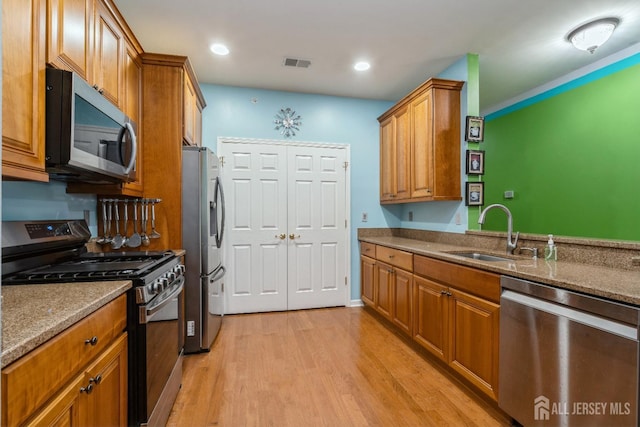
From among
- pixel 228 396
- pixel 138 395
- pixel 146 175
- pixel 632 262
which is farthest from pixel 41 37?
pixel 632 262

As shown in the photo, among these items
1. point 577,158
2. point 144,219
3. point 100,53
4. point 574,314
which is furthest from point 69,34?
point 577,158

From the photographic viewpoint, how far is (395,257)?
3.07 m

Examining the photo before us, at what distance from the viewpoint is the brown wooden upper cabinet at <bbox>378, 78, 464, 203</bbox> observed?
117 inches

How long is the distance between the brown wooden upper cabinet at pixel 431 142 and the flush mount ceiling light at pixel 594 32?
88 centimetres

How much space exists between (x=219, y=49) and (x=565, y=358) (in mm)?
3265

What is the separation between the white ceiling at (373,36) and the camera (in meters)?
2.28

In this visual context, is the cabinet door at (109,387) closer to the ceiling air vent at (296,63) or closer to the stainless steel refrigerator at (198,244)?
the stainless steel refrigerator at (198,244)

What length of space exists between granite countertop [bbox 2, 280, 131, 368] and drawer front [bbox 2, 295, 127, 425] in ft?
0.09

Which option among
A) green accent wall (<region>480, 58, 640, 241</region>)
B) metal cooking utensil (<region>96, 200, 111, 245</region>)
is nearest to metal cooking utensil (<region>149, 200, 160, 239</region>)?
metal cooking utensil (<region>96, 200, 111, 245</region>)

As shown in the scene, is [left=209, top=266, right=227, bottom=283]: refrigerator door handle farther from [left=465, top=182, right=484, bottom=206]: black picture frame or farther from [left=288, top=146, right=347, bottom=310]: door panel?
[left=465, top=182, right=484, bottom=206]: black picture frame

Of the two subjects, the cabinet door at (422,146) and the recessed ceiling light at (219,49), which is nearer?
the recessed ceiling light at (219,49)

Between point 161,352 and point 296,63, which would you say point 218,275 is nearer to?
point 161,352

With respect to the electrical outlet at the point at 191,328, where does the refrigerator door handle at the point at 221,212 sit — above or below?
above

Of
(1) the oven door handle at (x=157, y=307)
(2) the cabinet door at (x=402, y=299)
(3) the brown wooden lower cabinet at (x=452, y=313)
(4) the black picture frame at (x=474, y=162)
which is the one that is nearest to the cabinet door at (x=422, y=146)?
(4) the black picture frame at (x=474, y=162)
